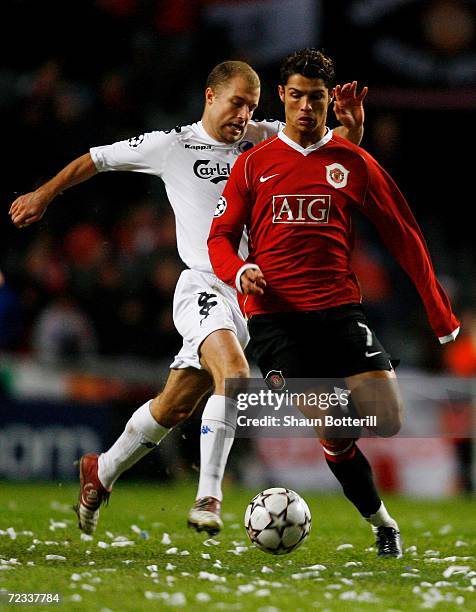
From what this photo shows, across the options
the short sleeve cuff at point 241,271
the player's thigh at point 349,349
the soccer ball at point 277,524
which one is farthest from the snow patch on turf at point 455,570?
the short sleeve cuff at point 241,271

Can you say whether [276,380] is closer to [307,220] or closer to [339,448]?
[339,448]

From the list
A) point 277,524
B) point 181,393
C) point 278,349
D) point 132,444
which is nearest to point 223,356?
point 278,349

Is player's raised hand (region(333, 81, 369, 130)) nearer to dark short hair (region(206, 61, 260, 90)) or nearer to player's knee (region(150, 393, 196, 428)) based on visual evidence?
dark short hair (region(206, 61, 260, 90))

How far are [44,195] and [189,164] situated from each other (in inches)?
33.3

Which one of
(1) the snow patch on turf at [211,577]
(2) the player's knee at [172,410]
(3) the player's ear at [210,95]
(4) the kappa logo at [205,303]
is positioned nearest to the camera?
(1) the snow patch on turf at [211,577]

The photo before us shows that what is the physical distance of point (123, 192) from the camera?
14.0 meters

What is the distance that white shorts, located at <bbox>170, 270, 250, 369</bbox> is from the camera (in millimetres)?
6414

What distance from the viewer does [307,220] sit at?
240 inches

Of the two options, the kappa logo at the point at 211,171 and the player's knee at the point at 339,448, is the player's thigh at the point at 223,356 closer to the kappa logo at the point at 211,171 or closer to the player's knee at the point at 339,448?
the player's knee at the point at 339,448

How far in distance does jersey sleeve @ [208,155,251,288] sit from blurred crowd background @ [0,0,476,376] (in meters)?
6.43

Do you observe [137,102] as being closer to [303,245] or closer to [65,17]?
[65,17]

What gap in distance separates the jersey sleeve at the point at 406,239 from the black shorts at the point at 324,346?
0.40 metres

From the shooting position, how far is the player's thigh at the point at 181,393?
6668mm

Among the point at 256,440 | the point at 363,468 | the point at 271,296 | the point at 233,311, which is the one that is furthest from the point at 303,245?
the point at 256,440
